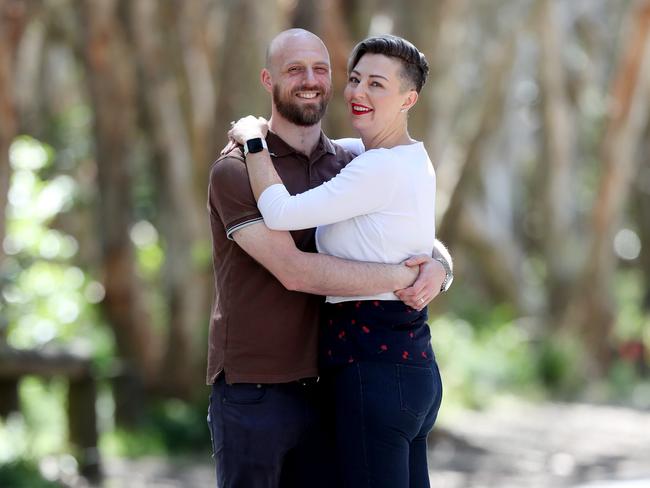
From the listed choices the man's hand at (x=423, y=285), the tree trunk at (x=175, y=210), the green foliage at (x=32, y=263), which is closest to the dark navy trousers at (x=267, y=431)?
the man's hand at (x=423, y=285)

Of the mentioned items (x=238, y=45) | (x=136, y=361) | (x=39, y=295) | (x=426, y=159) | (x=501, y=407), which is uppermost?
(x=238, y=45)

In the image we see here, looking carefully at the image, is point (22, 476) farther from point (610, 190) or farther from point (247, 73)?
point (610, 190)

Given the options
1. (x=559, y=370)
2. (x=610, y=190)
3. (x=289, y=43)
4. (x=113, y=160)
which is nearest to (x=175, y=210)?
(x=113, y=160)

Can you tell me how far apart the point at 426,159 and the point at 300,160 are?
0.44 metres

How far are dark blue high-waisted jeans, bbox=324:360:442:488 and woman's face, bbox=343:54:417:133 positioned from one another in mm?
811

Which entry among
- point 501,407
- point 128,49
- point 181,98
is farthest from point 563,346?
point 128,49

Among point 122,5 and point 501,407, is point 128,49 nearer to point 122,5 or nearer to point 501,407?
point 122,5

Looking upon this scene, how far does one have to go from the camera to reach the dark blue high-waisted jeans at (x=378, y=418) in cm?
395

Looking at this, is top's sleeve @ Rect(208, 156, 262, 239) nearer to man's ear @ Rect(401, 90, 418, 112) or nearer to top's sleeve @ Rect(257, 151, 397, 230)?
top's sleeve @ Rect(257, 151, 397, 230)

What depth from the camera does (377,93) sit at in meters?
4.13

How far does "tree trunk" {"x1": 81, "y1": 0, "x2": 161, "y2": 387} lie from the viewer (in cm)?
1238

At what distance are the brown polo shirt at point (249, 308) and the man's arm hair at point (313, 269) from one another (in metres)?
0.06

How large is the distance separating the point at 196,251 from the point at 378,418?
8.27 m

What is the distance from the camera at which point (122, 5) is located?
13188mm
